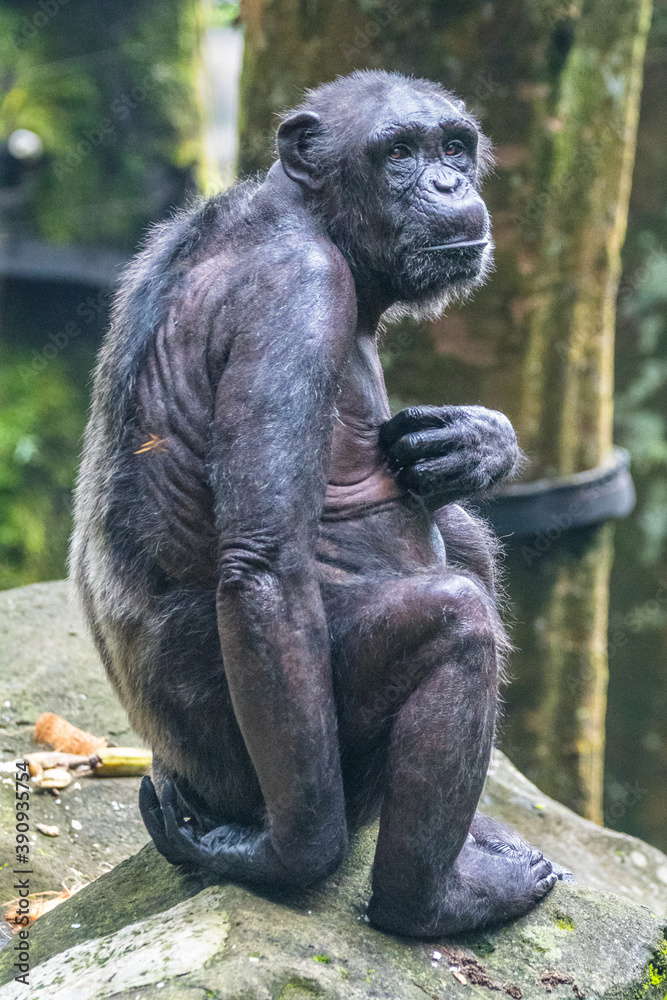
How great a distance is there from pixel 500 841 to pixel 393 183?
7.44 feet

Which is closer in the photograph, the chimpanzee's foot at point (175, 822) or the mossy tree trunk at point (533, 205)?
the chimpanzee's foot at point (175, 822)

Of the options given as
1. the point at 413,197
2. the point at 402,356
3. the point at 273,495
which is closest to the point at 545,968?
the point at 273,495

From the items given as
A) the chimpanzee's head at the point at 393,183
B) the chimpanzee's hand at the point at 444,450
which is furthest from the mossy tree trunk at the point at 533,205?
the chimpanzee's hand at the point at 444,450

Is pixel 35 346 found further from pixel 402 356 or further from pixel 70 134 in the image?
→ pixel 402 356

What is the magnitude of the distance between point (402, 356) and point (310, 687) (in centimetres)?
340

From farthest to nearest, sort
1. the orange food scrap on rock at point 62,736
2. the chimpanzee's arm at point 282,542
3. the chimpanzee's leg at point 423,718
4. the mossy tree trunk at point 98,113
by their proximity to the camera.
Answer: the mossy tree trunk at point 98,113 → the orange food scrap on rock at point 62,736 → the chimpanzee's leg at point 423,718 → the chimpanzee's arm at point 282,542

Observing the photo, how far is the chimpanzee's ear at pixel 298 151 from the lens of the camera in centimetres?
336

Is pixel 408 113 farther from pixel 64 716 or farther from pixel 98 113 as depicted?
pixel 98 113

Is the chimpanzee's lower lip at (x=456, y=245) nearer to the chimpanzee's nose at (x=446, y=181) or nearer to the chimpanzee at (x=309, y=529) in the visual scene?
the chimpanzee at (x=309, y=529)

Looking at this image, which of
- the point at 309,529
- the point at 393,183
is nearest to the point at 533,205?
the point at 393,183

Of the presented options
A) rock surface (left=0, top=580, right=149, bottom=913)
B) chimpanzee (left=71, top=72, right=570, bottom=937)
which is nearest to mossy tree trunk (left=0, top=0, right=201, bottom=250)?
rock surface (left=0, top=580, right=149, bottom=913)

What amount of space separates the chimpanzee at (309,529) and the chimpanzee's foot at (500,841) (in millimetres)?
17

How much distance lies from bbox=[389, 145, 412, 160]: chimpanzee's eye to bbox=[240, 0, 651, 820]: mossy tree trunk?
2.41m

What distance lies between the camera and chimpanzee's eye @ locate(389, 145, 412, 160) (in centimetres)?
332
